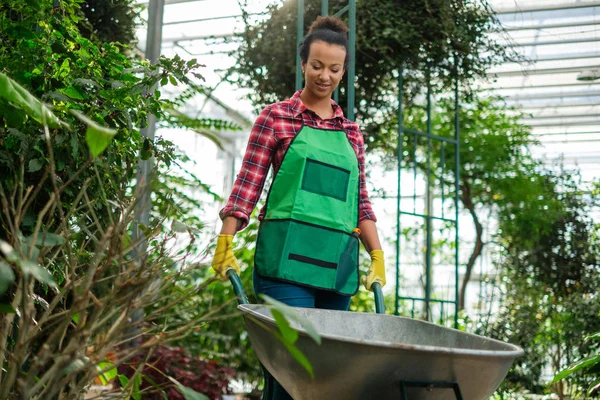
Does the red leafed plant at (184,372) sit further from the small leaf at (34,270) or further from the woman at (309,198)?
the small leaf at (34,270)

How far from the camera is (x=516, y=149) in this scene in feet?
25.1

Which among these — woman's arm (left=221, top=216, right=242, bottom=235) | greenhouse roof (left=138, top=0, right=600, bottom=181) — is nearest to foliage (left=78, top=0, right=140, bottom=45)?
greenhouse roof (left=138, top=0, right=600, bottom=181)

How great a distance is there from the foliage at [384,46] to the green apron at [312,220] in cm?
237

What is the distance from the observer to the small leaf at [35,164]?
1515 millimetres

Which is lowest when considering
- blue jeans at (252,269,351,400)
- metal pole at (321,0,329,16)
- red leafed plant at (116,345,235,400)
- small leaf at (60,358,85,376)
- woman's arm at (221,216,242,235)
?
red leafed plant at (116,345,235,400)

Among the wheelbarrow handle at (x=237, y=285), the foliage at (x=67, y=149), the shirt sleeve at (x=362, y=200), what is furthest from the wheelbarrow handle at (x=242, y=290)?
the shirt sleeve at (x=362, y=200)

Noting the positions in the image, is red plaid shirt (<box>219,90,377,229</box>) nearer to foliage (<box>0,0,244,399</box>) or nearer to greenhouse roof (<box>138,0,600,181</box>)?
foliage (<box>0,0,244,399</box>)

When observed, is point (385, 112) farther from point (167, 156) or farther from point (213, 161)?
point (213, 161)

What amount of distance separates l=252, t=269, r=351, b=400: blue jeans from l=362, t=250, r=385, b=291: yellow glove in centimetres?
7

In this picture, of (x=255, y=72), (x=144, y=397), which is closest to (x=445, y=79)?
(x=255, y=72)

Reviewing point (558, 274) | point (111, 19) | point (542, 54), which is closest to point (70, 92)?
point (111, 19)

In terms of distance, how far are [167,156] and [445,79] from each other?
10.7 ft

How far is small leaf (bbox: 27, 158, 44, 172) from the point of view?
4.97 ft

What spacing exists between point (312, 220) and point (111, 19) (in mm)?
2709
